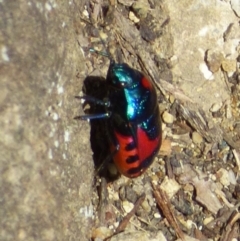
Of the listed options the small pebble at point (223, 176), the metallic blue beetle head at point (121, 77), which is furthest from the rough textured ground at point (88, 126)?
the metallic blue beetle head at point (121, 77)

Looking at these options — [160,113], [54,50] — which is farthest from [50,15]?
[160,113]

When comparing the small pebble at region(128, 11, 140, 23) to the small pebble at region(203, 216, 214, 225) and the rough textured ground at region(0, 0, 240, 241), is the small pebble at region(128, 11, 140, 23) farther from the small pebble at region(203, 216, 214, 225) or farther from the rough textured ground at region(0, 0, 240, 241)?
the small pebble at region(203, 216, 214, 225)

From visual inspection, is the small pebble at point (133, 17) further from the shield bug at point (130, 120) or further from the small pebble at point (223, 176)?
the small pebble at point (223, 176)

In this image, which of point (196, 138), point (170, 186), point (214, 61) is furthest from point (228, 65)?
point (170, 186)

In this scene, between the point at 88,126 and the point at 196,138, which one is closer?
the point at 88,126

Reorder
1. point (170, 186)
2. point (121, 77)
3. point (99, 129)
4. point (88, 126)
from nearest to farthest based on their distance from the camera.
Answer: point (88, 126) → point (121, 77) → point (99, 129) → point (170, 186)

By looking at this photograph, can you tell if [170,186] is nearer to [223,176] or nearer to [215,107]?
[223,176]

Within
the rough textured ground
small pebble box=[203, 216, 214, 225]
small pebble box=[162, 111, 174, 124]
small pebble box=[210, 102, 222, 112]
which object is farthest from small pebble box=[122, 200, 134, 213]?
small pebble box=[210, 102, 222, 112]

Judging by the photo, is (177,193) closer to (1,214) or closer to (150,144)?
(150,144)

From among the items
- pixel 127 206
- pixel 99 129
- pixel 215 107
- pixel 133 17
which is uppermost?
pixel 133 17
